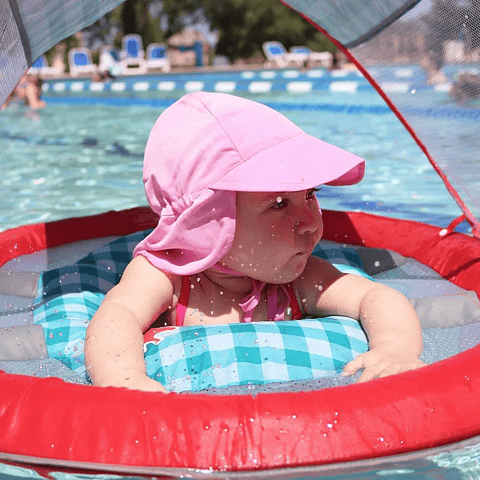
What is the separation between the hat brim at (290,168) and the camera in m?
1.71

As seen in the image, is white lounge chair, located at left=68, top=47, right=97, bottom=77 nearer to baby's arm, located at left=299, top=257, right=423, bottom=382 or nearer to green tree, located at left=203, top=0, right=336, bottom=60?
green tree, located at left=203, top=0, right=336, bottom=60

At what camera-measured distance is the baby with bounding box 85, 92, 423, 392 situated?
1718 mm

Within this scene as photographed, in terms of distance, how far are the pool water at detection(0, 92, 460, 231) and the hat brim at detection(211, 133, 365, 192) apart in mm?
2506

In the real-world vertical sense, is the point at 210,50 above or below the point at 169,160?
below

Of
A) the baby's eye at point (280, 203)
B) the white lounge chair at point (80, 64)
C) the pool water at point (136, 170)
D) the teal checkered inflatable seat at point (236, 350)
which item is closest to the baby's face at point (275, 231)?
the baby's eye at point (280, 203)

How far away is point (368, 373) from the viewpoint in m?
1.63

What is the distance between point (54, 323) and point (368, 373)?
3.12 ft

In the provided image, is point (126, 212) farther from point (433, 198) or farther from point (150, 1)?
point (150, 1)

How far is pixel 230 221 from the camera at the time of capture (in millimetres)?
1779

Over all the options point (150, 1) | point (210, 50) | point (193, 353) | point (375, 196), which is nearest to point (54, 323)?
point (193, 353)

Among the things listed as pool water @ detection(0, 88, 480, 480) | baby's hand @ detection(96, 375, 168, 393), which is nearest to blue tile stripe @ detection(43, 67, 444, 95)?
pool water @ detection(0, 88, 480, 480)

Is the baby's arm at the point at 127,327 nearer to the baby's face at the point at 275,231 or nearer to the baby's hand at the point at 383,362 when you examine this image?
the baby's face at the point at 275,231

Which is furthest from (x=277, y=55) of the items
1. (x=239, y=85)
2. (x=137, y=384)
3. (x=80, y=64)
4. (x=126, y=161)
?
(x=137, y=384)

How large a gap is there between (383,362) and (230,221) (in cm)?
51
